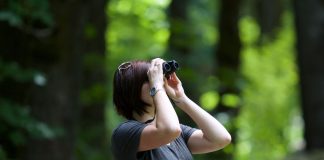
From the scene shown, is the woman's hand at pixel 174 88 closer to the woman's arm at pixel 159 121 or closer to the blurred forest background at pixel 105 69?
the woman's arm at pixel 159 121

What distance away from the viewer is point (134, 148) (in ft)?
13.5

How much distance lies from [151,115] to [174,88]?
7.1 inches

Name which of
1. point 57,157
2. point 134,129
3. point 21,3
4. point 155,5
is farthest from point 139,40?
point 134,129

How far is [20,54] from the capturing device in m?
8.66

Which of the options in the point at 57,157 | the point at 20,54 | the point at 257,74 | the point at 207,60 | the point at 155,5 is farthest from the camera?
the point at 257,74

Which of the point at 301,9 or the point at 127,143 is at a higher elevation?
the point at 301,9

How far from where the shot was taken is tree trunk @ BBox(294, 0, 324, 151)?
12.8 m

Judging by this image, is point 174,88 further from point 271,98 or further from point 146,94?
point 271,98

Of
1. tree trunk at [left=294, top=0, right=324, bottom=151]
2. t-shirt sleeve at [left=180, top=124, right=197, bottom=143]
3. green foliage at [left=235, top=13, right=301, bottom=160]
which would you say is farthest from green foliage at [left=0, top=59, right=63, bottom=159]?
green foliage at [left=235, top=13, right=301, bottom=160]

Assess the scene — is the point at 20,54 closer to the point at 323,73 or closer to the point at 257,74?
the point at 323,73

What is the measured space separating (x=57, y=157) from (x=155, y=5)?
34.5ft

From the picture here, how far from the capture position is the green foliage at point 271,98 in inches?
1049

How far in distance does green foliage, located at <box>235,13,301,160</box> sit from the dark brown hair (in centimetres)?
2195

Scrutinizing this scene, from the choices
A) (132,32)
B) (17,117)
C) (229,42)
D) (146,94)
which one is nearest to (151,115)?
(146,94)
